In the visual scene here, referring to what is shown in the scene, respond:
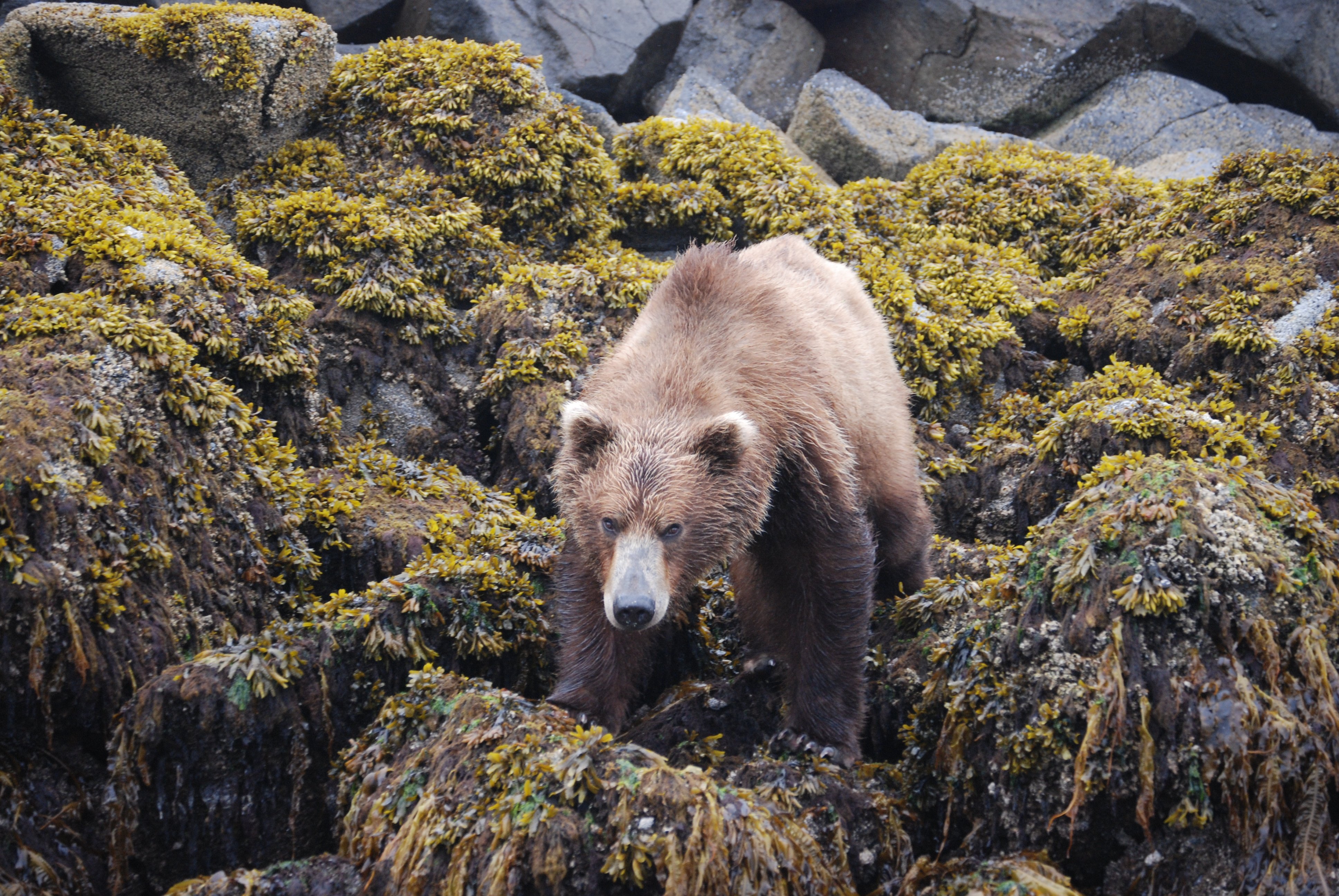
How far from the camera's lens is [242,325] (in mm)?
6074

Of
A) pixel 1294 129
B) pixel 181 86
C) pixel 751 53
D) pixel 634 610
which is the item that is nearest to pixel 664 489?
pixel 634 610

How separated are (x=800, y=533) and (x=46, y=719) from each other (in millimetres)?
3560

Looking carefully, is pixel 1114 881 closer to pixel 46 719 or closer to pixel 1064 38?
pixel 46 719

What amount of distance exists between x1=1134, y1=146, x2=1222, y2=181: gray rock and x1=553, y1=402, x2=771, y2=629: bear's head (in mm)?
8285

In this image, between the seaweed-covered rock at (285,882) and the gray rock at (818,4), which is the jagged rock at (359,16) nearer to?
the gray rock at (818,4)

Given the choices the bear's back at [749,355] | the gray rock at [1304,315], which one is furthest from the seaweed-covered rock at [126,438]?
the gray rock at [1304,315]

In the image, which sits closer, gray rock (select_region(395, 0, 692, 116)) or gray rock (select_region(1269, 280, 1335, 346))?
gray rock (select_region(1269, 280, 1335, 346))

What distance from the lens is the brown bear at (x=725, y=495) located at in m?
4.55

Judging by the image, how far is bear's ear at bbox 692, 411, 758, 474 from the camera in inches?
178

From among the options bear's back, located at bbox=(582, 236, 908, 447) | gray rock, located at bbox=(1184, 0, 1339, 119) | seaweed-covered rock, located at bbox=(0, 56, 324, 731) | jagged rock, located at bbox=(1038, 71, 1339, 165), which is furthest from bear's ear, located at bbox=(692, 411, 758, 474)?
gray rock, located at bbox=(1184, 0, 1339, 119)

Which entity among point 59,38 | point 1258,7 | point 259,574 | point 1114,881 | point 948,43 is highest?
point 1258,7

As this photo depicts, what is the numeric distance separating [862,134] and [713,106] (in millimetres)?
1777

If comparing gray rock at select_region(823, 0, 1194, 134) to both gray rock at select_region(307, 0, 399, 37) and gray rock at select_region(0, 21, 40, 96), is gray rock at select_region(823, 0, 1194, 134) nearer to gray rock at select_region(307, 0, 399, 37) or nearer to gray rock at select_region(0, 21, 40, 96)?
gray rock at select_region(307, 0, 399, 37)

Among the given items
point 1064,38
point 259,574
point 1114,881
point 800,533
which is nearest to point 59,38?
point 259,574
